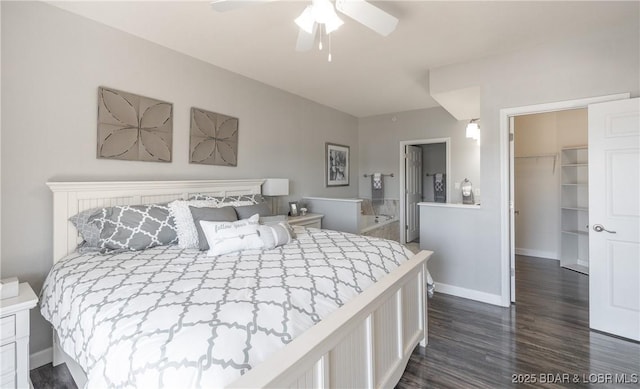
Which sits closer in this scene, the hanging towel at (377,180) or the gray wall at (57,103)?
the gray wall at (57,103)

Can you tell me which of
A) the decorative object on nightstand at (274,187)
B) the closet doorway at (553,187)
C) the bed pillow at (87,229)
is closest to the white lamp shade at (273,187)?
the decorative object on nightstand at (274,187)

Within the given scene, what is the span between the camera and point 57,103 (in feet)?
7.37

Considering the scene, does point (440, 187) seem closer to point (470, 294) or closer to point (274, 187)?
point (470, 294)

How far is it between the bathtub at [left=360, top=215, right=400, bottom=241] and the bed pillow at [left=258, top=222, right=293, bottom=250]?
2.17 metres

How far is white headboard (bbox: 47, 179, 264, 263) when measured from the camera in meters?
2.17

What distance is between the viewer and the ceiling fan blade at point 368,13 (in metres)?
1.76

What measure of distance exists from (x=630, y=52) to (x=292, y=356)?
3.52 meters

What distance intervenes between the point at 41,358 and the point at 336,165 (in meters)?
4.32

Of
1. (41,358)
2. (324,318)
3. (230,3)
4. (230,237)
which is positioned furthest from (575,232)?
(41,358)

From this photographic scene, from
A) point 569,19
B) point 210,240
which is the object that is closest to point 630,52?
point 569,19

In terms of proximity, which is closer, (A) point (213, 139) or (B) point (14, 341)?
(B) point (14, 341)

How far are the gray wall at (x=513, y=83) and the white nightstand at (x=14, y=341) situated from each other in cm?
363

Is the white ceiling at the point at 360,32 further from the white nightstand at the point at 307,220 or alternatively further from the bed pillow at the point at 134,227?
the white nightstand at the point at 307,220

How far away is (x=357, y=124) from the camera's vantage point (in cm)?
603
